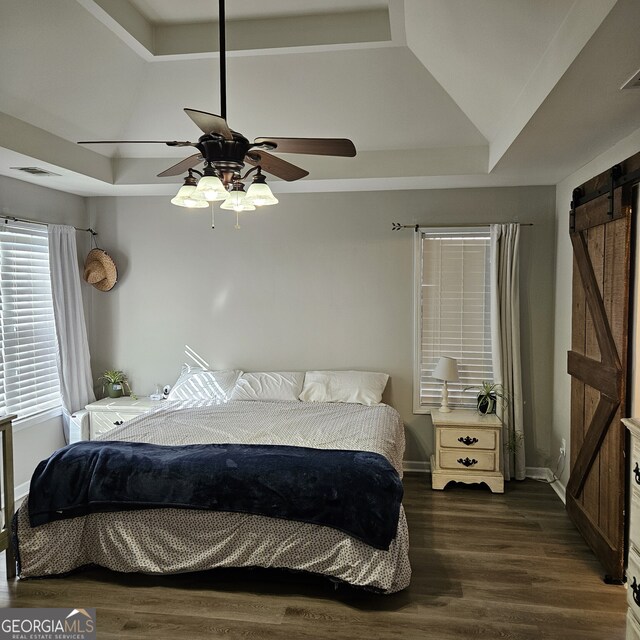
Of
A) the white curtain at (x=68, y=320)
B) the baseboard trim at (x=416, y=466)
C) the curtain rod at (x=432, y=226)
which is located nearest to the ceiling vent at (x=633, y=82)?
the curtain rod at (x=432, y=226)

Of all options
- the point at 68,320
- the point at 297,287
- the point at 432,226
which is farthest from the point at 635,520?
the point at 68,320

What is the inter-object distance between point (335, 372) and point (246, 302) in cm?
103

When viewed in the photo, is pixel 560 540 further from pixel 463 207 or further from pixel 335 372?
pixel 463 207

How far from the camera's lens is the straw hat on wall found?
503 centimetres

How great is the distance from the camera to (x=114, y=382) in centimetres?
511

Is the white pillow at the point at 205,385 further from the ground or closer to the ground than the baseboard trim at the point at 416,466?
further from the ground

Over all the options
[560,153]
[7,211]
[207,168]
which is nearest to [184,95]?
[7,211]

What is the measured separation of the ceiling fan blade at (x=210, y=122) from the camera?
80.4 inches

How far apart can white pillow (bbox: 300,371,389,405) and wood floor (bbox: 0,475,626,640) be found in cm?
131

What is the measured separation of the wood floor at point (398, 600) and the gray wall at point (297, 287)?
1.59 metres

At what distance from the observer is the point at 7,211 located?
4176 millimetres

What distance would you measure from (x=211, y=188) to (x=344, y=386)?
2610mm

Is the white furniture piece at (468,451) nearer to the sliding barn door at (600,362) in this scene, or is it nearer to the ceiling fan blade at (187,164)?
the sliding barn door at (600,362)

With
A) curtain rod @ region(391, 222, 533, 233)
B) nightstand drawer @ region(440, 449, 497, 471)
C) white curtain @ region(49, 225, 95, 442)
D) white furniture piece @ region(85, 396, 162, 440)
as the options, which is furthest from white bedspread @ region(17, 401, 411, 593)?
curtain rod @ region(391, 222, 533, 233)
